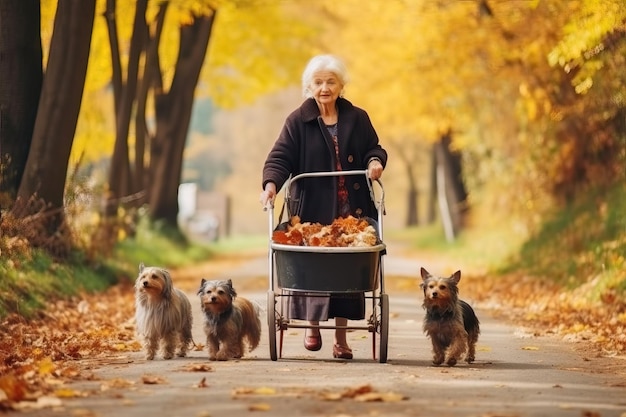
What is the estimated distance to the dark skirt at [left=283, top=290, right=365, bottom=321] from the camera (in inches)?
395

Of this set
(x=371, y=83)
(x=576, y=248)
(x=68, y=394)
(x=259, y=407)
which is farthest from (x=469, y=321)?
(x=371, y=83)

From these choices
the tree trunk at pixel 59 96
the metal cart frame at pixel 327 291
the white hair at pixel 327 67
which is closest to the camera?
the metal cart frame at pixel 327 291

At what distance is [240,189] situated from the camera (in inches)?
2751

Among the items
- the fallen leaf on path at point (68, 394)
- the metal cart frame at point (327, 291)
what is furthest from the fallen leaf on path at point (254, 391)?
the metal cart frame at point (327, 291)

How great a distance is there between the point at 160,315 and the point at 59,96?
5986 mm

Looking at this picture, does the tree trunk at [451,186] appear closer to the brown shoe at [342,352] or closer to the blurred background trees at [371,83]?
the blurred background trees at [371,83]

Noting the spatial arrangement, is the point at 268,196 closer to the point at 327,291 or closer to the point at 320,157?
the point at 320,157

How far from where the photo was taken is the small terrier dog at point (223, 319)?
Answer: 9.80 metres

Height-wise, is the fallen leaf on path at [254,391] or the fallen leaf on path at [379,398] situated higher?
the fallen leaf on path at [254,391]

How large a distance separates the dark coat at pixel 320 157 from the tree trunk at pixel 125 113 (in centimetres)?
1084

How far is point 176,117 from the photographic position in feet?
89.5

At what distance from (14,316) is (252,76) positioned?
68.3ft

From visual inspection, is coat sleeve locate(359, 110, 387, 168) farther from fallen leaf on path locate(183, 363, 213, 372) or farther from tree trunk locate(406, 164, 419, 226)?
tree trunk locate(406, 164, 419, 226)

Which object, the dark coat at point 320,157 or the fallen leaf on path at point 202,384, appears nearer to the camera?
the fallen leaf on path at point 202,384
